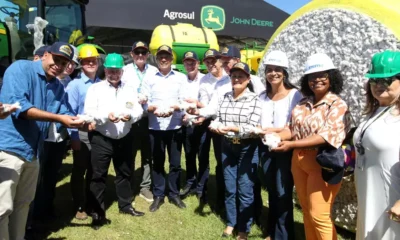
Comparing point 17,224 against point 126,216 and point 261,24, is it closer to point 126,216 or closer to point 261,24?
point 126,216

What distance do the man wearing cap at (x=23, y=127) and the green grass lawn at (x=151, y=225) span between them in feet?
2.94

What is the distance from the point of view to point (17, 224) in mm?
3117

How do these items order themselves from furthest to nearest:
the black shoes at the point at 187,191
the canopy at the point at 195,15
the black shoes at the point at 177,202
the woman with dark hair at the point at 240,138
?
the canopy at the point at 195,15
the black shoes at the point at 187,191
the black shoes at the point at 177,202
the woman with dark hair at the point at 240,138

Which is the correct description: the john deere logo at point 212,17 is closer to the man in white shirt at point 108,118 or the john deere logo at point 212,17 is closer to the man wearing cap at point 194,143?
the man wearing cap at point 194,143

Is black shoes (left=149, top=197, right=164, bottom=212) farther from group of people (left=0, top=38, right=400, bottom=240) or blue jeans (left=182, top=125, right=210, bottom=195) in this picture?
blue jeans (left=182, top=125, right=210, bottom=195)

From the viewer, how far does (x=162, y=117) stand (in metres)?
4.32

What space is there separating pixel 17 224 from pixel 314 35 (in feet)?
10.6

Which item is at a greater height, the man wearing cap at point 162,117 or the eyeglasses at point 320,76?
the eyeglasses at point 320,76

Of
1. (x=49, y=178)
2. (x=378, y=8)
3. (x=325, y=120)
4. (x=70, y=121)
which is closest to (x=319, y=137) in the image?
(x=325, y=120)

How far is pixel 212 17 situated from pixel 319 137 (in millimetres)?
11181

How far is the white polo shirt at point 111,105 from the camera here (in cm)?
389

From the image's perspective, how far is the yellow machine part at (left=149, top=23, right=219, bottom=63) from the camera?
780 cm

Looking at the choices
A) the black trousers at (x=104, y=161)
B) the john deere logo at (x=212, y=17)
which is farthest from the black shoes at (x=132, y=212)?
the john deere logo at (x=212, y=17)

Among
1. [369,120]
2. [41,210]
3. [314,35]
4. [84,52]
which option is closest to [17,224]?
[41,210]
